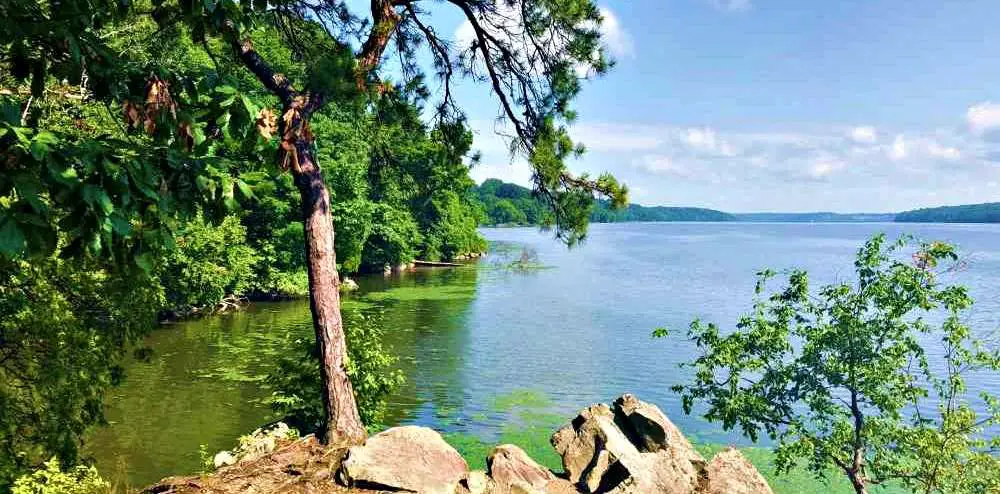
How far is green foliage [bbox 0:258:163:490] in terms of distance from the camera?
912 cm

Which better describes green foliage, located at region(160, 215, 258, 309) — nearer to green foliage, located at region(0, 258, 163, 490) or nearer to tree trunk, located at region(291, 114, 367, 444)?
green foliage, located at region(0, 258, 163, 490)

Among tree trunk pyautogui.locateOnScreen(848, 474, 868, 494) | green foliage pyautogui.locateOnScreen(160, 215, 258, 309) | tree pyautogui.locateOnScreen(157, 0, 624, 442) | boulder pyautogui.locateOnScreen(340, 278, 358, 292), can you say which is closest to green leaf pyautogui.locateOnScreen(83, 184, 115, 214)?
tree pyautogui.locateOnScreen(157, 0, 624, 442)

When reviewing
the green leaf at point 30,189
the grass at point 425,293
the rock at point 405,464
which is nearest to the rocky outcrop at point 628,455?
the rock at point 405,464

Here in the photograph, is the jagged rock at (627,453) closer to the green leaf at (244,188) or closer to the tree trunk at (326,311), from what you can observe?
the tree trunk at (326,311)

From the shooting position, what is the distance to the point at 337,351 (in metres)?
9.32

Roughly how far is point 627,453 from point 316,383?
4.78 m

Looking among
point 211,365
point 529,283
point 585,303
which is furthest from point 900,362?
point 529,283

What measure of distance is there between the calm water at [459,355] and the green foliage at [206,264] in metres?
1.43

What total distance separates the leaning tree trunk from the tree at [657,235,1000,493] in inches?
267

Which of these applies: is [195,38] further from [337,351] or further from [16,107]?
[337,351]

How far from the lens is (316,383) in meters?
10.6

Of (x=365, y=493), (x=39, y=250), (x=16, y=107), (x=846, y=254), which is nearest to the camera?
(x=39, y=250)

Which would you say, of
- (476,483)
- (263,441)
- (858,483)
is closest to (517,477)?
(476,483)

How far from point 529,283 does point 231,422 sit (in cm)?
3507
